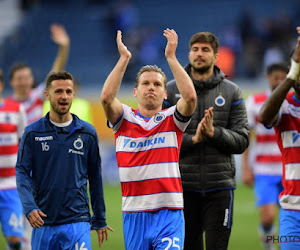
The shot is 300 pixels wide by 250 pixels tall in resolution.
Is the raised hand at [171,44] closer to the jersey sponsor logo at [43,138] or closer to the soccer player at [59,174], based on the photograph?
the soccer player at [59,174]

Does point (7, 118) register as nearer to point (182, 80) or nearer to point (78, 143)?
point (78, 143)

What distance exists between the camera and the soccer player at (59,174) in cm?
634

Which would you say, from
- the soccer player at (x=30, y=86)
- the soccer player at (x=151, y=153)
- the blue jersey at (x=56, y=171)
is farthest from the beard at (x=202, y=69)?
the soccer player at (x=30, y=86)

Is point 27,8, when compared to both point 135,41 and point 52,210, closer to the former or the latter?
point 135,41

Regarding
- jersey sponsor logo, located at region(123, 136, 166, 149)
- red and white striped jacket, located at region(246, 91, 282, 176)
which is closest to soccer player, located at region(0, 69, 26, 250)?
jersey sponsor logo, located at region(123, 136, 166, 149)

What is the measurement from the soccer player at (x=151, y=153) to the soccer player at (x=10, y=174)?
10.2 ft

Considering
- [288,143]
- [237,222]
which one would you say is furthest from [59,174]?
[237,222]

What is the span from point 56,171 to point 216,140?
1683 millimetres

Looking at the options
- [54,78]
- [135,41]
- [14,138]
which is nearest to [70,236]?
[54,78]

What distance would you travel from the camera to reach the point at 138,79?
6.29 metres

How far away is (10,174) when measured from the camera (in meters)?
8.96

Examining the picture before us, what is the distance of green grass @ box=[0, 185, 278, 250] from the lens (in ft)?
37.1

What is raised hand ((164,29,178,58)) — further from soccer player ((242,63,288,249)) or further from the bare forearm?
soccer player ((242,63,288,249))

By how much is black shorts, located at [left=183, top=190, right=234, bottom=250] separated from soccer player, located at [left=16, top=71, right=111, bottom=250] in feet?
3.50
